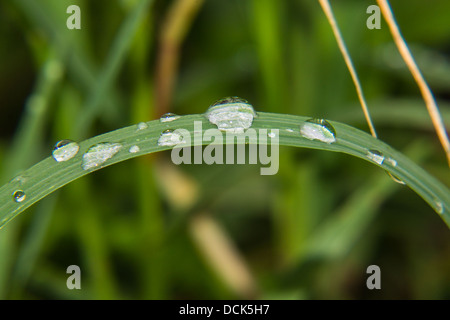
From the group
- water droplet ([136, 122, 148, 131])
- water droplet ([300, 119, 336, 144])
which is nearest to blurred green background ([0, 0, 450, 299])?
water droplet ([136, 122, 148, 131])

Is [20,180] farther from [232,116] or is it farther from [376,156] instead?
[376,156]

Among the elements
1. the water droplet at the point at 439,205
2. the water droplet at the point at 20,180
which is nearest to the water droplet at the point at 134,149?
the water droplet at the point at 20,180

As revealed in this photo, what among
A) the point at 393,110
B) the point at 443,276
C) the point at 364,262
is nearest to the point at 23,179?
the point at 393,110

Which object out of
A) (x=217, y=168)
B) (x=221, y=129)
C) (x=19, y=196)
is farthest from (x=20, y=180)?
(x=217, y=168)

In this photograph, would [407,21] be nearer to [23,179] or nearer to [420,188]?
[420,188]

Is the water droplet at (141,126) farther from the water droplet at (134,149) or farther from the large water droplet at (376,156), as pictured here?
the large water droplet at (376,156)

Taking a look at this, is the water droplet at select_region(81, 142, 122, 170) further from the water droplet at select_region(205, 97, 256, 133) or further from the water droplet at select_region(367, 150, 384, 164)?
the water droplet at select_region(367, 150, 384, 164)
